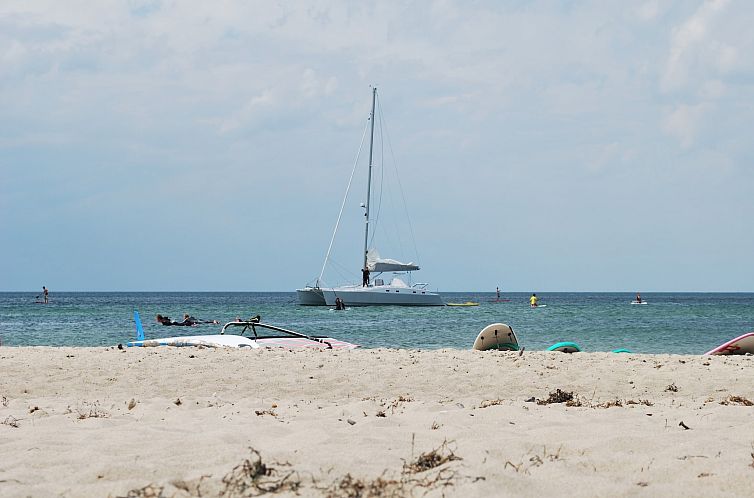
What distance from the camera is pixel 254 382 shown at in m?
9.37

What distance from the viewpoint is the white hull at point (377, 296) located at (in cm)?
5731

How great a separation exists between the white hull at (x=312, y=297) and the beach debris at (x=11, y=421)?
51886 mm

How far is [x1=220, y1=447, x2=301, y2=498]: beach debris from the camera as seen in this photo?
11.6ft

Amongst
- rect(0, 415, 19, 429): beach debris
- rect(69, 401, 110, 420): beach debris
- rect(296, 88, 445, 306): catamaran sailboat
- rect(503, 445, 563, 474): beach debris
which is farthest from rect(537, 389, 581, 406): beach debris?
rect(296, 88, 445, 306): catamaran sailboat

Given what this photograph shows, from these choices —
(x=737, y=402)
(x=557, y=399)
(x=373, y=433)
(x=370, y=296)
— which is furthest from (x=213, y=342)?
(x=370, y=296)

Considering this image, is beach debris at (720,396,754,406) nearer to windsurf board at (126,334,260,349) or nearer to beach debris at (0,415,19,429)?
beach debris at (0,415,19,429)

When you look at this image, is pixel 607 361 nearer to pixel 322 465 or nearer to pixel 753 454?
pixel 753 454

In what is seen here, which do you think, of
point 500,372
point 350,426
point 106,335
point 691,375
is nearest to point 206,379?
point 500,372

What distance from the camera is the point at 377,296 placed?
5791 centimetres

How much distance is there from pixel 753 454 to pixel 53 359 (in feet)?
34.2

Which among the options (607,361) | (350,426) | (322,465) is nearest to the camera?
(322,465)

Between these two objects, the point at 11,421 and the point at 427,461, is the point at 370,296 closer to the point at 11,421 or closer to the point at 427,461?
the point at 11,421

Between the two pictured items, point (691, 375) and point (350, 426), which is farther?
point (691, 375)

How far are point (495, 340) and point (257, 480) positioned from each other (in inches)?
433
